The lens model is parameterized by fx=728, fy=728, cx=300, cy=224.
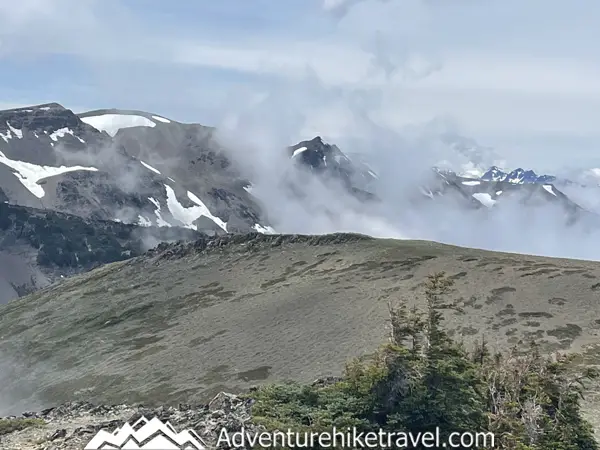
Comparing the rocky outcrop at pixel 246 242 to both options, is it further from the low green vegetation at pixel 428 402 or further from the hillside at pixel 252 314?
the low green vegetation at pixel 428 402

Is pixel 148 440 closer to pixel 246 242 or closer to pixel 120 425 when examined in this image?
pixel 120 425

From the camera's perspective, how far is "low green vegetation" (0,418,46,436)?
36.0m

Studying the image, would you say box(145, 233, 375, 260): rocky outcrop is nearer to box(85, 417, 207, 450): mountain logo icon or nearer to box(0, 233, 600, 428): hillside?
box(0, 233, 600, 428): hillside

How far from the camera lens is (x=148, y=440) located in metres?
22.9

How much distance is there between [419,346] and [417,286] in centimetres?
6273

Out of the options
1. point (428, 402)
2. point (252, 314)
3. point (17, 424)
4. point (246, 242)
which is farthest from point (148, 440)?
point (246, 242)

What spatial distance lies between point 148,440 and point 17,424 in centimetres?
1692

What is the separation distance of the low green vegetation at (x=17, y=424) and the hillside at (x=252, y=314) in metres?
30.9

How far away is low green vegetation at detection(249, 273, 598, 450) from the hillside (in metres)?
29.7

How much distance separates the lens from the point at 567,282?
8500 centimetres

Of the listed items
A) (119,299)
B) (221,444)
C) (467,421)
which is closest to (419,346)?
(467,421)

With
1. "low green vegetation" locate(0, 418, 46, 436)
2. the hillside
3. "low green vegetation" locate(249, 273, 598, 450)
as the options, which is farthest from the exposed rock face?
the hillside

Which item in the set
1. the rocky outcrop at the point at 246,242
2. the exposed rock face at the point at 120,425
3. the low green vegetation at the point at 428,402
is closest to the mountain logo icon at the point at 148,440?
the exposed rock face at the point at 120,425

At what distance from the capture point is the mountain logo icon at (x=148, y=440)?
72.4ft
